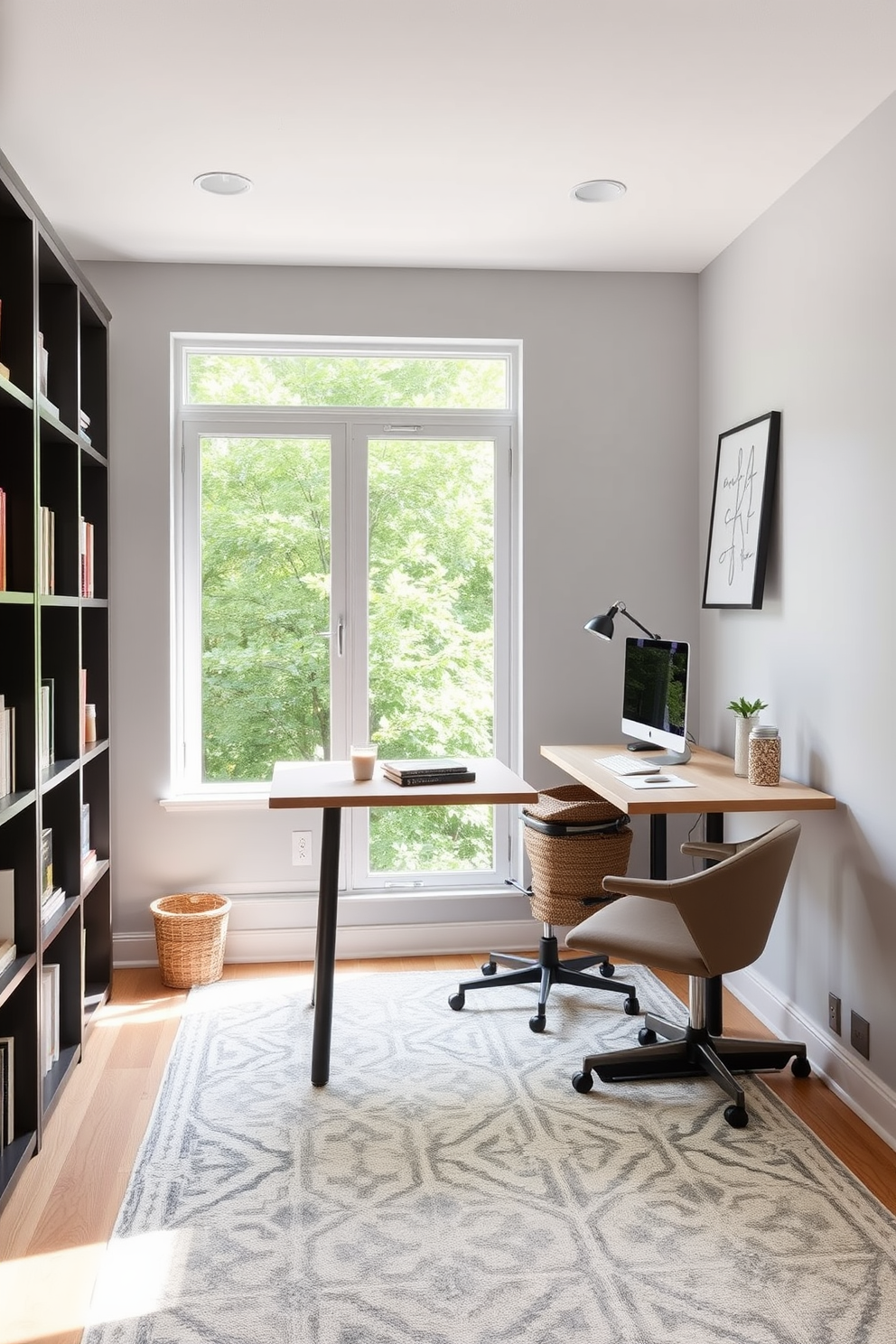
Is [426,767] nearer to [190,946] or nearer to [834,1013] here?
[190,946]

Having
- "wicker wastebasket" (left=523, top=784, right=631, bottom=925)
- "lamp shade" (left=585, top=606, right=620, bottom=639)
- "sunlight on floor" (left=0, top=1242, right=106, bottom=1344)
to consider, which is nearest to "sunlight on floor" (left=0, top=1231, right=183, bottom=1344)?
"sunlight on floor" (left=0, top=1242, right=106, bottom=1344)

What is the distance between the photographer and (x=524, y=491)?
13.5ft

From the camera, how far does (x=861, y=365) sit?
2830 mm

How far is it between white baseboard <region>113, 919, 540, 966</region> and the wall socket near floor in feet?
4.92

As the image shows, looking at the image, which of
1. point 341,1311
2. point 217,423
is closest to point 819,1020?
point 341,1311

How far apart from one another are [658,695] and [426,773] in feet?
3.36

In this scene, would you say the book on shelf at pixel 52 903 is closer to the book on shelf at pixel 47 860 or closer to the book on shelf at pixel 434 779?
the book on shelf at pixel 47 860

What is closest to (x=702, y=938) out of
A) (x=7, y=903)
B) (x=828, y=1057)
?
(x=828, y=1057)

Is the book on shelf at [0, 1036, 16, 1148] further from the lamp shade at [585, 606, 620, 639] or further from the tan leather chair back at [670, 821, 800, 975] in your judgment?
the lamp shade at [585, 606, 620, 639]

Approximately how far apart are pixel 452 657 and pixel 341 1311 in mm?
2582

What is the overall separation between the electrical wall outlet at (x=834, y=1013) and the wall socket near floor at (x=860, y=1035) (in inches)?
3.1

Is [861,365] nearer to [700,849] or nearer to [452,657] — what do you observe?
[700,849]

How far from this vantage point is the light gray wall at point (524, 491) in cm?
395

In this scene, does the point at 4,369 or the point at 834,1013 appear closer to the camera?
the point at 4,369
